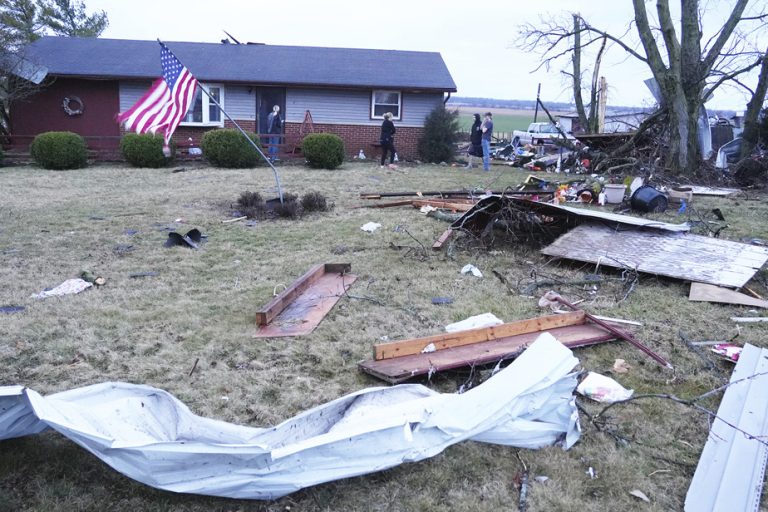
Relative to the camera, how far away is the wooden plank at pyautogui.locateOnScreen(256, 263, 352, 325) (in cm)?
466

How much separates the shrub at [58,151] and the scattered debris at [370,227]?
1054 centimetres

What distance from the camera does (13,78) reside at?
17844 mm

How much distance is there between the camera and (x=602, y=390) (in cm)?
358

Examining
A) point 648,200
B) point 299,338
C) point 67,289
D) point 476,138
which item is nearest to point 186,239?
point 67,289

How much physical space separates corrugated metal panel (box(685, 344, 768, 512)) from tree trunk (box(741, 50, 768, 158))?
15220 mm

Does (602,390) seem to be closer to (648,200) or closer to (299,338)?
(299,338)

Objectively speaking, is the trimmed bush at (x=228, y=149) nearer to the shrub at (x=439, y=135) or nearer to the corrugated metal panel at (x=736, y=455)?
the shrub at (x=439, y=135)

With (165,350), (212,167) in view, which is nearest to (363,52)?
(212,167)

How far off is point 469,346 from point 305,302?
1.80m

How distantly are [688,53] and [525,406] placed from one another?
48.6 feet

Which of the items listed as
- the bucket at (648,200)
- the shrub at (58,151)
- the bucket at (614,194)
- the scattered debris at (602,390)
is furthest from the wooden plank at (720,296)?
the shrub at (58,151)

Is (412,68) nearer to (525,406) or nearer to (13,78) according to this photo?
(13,78)

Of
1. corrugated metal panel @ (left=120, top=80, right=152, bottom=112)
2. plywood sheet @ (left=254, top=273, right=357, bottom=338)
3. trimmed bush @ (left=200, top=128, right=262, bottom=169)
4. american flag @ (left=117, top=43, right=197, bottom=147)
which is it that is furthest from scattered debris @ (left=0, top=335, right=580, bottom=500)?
corrugated metal panel @ (left=120, top=80, right=152, bottom=112)

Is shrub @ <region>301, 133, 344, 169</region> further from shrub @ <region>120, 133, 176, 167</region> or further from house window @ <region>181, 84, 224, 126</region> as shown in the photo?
house window @ <region>181, 84, 224, 126</region>
